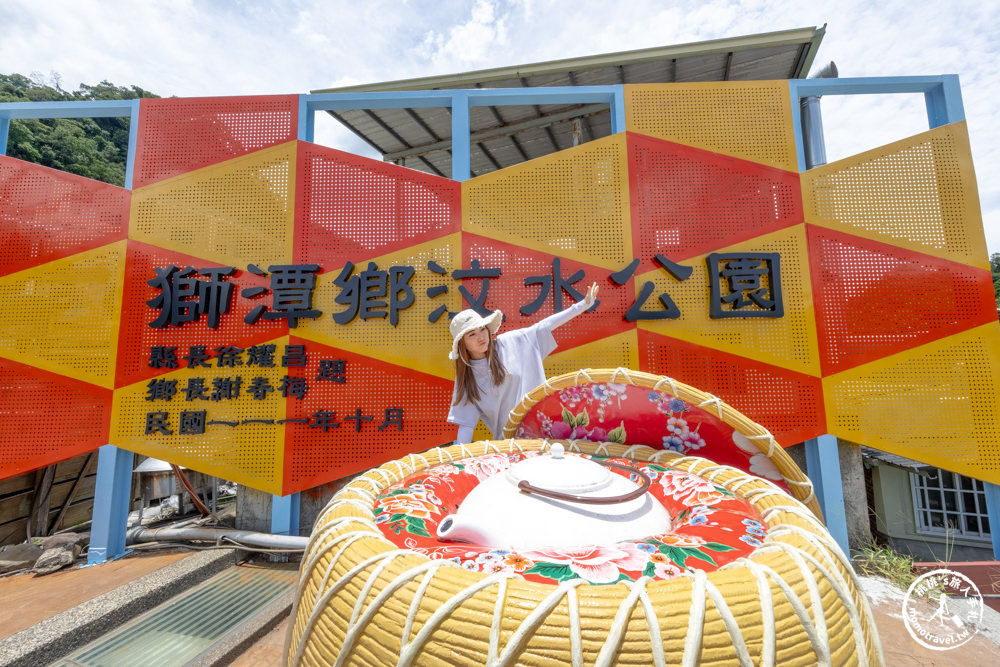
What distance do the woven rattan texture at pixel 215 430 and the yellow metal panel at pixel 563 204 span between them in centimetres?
204

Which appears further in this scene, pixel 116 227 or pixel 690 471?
pixel 116 227

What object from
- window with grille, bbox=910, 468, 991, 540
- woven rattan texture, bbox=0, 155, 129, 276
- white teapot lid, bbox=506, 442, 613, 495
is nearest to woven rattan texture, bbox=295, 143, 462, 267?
woven rattan texture, bbox=0, 155, 129, 276

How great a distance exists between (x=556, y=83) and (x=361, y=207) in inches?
144

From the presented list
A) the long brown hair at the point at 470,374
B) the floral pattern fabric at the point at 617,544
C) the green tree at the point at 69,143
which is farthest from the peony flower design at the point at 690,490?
the green tree at the point at 69,143

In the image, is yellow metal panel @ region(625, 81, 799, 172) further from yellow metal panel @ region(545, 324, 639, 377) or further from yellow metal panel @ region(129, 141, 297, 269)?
yellow metal panel @ region(129, 141, 297, 269)

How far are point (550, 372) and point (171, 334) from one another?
3181 mm

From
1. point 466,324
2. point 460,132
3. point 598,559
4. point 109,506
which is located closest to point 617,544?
point 598,559

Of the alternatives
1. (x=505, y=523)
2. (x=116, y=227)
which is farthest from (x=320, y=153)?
(x=505, y=523)

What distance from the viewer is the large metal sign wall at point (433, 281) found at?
124 inches

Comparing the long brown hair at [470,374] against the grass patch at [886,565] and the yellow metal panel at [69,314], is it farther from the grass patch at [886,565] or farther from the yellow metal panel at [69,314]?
the yellow metal panel at [69,314]

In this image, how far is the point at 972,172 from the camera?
3.17 m

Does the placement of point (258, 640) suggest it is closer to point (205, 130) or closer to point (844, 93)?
point (205, 130)

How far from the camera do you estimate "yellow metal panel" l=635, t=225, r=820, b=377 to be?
3188 mm

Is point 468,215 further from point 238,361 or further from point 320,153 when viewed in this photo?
point 238,361
